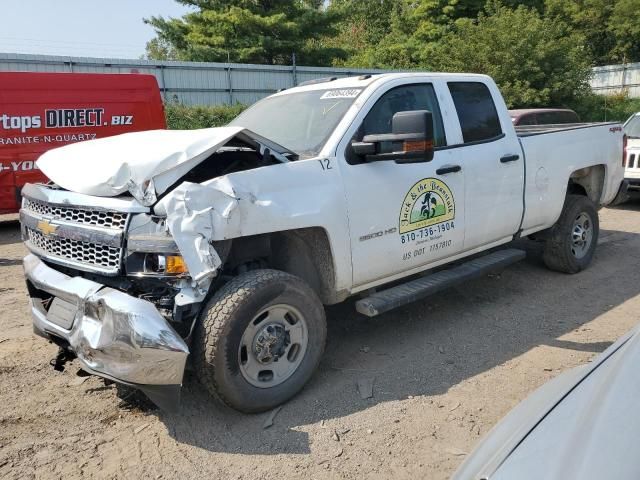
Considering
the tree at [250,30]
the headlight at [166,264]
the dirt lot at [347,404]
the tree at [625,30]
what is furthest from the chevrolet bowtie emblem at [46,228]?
the tree at [625,30]

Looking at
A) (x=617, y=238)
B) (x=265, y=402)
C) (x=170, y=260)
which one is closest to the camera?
(x=170, y=260)

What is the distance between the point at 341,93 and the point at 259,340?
80.5 inches

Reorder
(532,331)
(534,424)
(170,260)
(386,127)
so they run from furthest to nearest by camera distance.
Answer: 1. (532,331)
2. (386,127)
3. (170,260)
4. (534,424)

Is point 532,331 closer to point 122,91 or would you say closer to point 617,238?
point 617,238

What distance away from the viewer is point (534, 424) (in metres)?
1.90

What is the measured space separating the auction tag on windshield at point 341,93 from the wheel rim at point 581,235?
324 cm

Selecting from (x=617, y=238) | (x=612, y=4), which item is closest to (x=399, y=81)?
(x=617, y=238)

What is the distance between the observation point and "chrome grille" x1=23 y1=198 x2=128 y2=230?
10.6ft

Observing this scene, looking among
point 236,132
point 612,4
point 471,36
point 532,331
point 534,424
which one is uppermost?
point 612,4

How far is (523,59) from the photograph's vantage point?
71.7 feet

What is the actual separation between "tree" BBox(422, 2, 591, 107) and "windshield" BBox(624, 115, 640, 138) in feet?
36.3

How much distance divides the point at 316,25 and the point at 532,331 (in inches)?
903

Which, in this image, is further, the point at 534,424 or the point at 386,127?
the point at 386,127

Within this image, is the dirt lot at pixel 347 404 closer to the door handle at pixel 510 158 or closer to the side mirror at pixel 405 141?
the door handle at pixel 510 158
